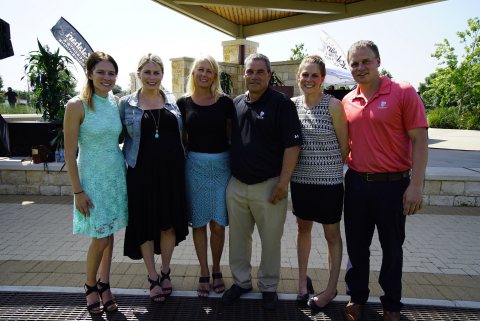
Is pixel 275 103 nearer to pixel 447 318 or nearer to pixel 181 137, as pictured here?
pixel 181 137

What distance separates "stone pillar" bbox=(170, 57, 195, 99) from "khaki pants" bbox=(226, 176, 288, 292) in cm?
874

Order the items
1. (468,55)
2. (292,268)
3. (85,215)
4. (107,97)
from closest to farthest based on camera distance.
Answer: (85,215) < (107,97) < (292,268) < (468,55)

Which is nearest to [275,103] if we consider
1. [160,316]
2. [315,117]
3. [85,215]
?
[315,117]

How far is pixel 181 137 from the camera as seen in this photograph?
9.55 ft

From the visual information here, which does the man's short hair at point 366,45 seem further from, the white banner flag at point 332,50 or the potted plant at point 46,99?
the white banner flag at point 332,50

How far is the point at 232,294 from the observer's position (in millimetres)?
2883

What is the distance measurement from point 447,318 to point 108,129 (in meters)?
3.15

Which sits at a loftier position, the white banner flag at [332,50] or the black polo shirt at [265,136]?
the white banner flag at [332,50]

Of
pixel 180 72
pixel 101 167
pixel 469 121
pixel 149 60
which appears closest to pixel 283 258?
pixel 101 167

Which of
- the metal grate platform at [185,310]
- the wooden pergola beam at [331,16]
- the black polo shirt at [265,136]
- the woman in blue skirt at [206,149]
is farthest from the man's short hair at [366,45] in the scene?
the wooden pergola beam at [331,16]

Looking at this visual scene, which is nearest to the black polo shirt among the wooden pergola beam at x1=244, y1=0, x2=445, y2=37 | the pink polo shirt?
the pink polo shirt

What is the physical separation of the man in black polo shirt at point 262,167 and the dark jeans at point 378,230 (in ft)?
1.82

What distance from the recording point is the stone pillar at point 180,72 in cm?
1087

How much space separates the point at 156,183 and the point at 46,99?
515cm
